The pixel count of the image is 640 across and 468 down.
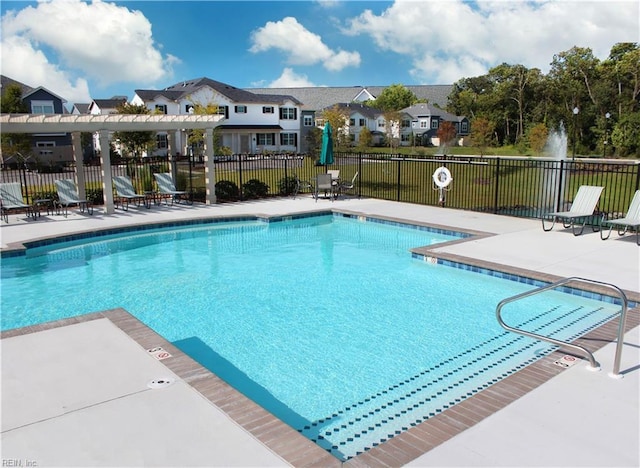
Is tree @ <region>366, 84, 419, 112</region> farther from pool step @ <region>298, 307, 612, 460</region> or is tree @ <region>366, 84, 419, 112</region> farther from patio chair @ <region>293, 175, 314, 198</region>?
pool step @ <region>298, 307, 612, 460</region>

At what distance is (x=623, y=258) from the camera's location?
8883 mm

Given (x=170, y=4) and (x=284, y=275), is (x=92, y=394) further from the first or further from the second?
(x=170, y=4)

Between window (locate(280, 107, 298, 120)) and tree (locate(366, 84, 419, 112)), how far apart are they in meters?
28.6

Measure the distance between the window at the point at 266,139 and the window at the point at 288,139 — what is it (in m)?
1.16

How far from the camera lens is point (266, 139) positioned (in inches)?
1953

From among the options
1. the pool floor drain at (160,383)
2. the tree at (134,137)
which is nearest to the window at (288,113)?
the tree at (134,137)

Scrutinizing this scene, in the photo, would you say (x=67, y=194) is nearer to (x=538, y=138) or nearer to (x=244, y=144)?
(x=244, y=144)

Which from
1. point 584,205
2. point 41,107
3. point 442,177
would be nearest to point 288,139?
point 41,107

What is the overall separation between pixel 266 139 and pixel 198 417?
155ft

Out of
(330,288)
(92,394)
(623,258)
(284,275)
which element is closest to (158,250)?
(284,275)

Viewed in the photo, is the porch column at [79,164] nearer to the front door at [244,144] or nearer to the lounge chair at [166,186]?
the lounge chair at [166,186]

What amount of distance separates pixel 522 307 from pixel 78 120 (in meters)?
12.0

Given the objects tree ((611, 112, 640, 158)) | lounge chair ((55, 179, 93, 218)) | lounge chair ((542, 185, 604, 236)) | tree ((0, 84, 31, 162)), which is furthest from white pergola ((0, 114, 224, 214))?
tree ((611, 112, 640, 158))

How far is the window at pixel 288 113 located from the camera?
166 ft
